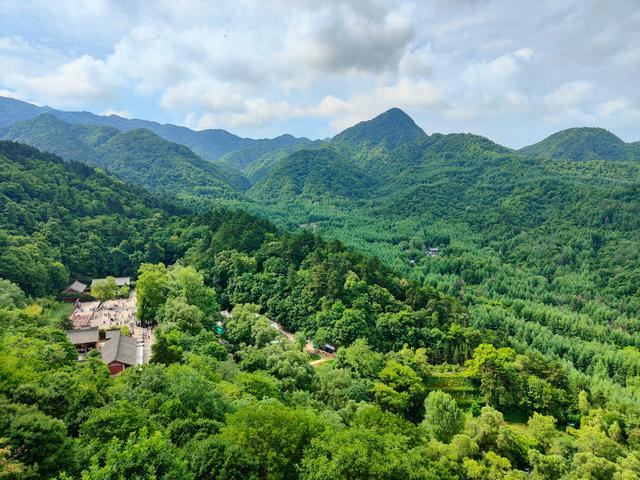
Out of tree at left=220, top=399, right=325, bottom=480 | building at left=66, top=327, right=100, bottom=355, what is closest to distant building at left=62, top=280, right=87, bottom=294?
building at left=66, top=327, right=100, bottom=355

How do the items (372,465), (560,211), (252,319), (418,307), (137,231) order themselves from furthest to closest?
(560,211) < (137,231) < (418,307) < (252,319) < (372,465)

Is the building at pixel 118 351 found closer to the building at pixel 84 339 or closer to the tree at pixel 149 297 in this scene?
the building at pixel 84 339

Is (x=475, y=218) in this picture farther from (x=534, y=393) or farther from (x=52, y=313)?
(x=52, y=313)

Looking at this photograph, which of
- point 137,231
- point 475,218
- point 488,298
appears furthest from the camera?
point 475,218

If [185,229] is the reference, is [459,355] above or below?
Result: below

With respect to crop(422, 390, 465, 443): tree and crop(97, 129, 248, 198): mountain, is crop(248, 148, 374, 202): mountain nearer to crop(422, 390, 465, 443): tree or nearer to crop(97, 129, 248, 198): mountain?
crop(97, 129, 248, 198): mountain

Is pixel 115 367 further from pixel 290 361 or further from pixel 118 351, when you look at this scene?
pixel 290 361

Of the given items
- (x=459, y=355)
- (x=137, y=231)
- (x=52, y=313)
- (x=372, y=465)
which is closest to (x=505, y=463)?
(x=372, y=465)

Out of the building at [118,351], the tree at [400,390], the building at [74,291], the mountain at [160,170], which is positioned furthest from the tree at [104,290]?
the mountain at [160,170]
